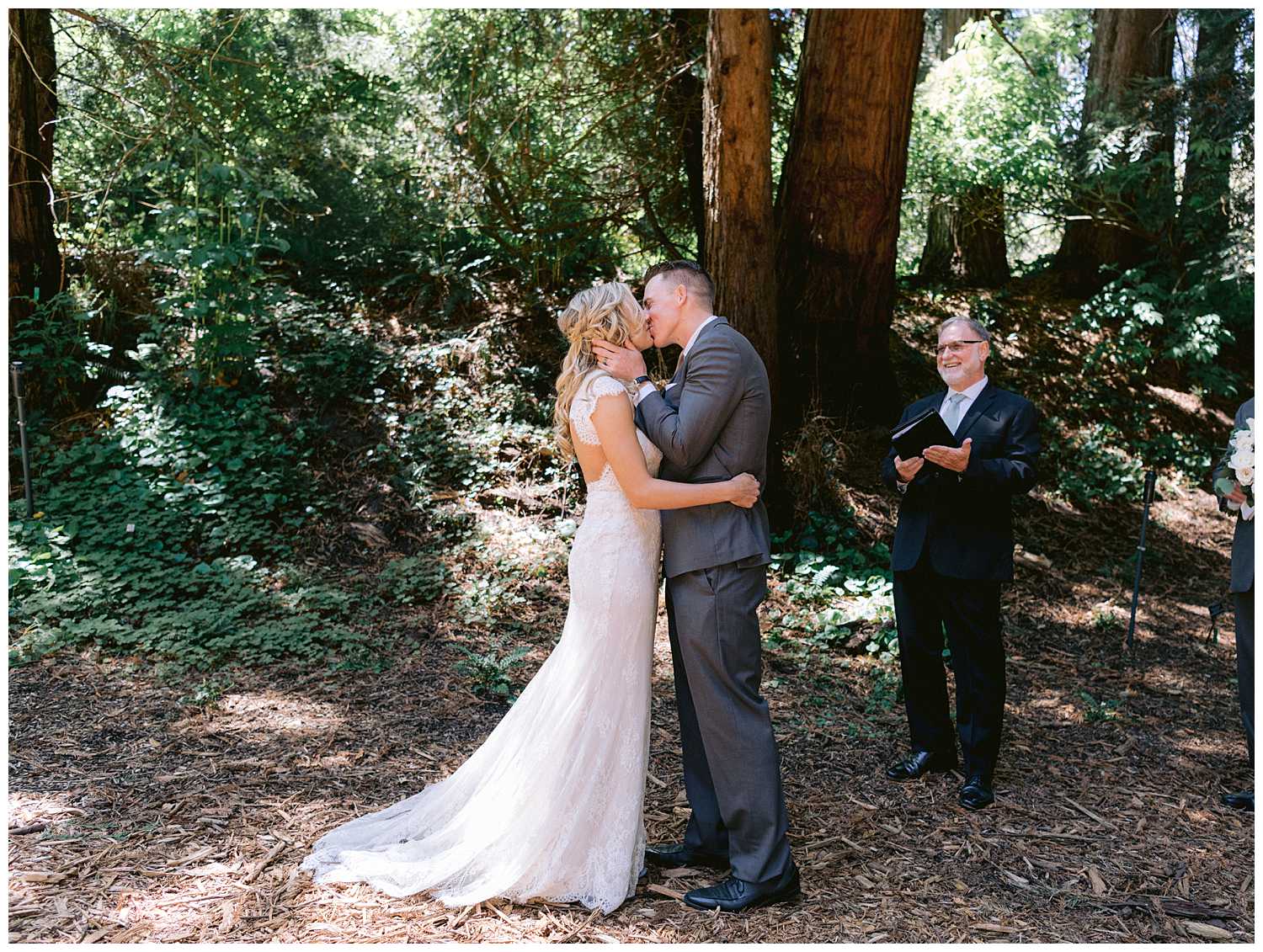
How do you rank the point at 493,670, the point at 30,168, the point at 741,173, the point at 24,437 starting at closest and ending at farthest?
the point at 493,670 < the point at 741,173 < the point at 24,437 < the point at 30,168

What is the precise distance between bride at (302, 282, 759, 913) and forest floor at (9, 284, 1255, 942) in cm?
12

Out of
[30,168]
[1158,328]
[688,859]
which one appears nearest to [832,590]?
[688,859]

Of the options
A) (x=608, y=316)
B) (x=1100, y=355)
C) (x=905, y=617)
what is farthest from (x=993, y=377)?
(x=608, y=316)

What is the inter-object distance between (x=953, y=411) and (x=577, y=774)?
8.00 feet

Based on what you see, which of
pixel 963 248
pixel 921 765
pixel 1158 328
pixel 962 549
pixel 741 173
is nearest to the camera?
pixel 962 549

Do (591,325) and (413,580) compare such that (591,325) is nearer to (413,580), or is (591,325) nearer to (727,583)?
(727,583)

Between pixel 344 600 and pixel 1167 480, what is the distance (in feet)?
24.4

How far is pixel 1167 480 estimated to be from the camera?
9.35 m

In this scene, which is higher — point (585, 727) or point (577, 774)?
point (585, 727)

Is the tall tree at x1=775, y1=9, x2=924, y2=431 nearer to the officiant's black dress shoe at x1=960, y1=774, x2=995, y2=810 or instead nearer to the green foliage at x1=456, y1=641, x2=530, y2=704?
the green foliage at x1=456, y1=641, x2=530, y2=704

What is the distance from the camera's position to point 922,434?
434cm

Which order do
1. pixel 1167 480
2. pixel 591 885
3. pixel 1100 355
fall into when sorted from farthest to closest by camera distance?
pixel 1100 355 < pixel 1167 480 < pixel 591 885

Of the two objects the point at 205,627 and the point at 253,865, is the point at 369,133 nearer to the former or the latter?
the point at 205,627

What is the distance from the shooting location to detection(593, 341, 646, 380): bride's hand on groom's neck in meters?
3.55
